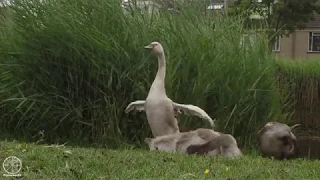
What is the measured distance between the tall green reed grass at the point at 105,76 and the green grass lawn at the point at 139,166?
1685 millimetres

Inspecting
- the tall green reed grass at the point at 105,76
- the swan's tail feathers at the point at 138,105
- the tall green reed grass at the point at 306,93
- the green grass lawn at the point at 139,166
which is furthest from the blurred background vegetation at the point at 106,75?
the tall green reed grass at the point at 306,93

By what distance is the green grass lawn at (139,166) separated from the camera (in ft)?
12.1

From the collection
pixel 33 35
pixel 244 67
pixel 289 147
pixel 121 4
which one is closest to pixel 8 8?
pixel 33 35

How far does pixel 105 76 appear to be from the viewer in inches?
259

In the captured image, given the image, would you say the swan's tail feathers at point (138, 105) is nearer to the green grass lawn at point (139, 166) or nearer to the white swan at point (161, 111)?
the white swan at point (161, 111)

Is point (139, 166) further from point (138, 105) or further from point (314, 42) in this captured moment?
point (314, 42)

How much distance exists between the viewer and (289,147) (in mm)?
5566

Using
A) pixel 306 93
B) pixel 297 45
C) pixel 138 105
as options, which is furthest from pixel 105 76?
pixel 297 45

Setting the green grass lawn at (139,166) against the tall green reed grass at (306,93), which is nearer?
the green grass lawn at (139,166)

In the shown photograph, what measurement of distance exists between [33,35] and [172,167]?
3.28 m

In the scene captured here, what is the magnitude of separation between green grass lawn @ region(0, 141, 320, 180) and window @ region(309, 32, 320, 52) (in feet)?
83.0

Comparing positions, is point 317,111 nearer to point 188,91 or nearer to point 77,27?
point 188,91

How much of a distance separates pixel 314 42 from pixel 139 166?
87.8 feet

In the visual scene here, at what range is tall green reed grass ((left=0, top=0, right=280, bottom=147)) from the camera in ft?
21.4
